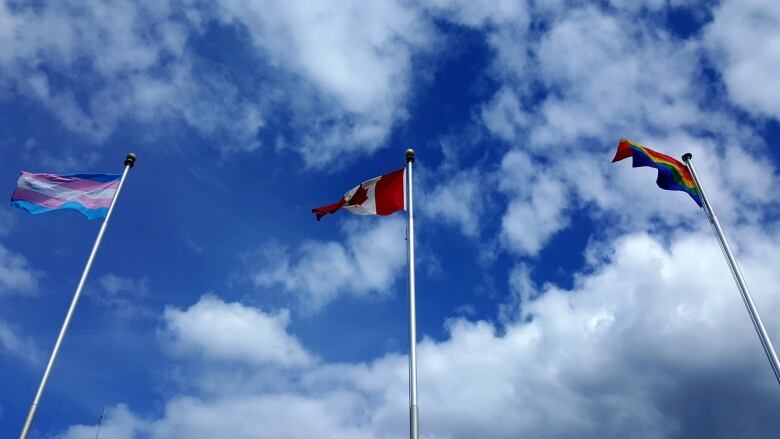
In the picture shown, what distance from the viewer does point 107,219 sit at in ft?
86.5

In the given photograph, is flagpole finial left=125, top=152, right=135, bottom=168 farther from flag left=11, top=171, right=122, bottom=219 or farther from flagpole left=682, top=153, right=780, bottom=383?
flagpole left=682, top=153, right=780, bottom=383

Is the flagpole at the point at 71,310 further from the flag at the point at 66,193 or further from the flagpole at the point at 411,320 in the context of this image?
the flagpole at the point at 411,320

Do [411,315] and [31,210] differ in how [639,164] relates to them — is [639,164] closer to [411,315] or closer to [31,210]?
[411,315]

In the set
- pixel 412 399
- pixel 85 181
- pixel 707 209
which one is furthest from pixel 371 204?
pixel 707 209

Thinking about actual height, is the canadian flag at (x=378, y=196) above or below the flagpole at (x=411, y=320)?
above

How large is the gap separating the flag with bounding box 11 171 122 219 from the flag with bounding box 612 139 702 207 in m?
24.9

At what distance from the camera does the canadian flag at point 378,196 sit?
25.4 meters

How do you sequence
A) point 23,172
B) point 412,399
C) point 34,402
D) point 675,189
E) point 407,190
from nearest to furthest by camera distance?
point 412,399 → point 34,402 → point 407,190 → point 23,172 → point 675,189

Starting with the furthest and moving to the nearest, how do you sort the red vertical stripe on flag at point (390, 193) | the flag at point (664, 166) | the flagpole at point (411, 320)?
the flag at point (664, 166) → the red vertical stripe on flag at point (390, 193) → the flagpole at point (411, 320)

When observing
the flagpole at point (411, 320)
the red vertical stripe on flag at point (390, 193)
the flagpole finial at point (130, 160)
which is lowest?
the flagpole at point (411, 320)

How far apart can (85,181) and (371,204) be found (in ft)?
46.3

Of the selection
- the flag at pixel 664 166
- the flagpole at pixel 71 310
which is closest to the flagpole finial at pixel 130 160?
the flagpole at pixel 71 310

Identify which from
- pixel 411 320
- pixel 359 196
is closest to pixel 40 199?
pixel 359 196

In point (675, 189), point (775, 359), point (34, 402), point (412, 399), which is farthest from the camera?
point (675, 189)
